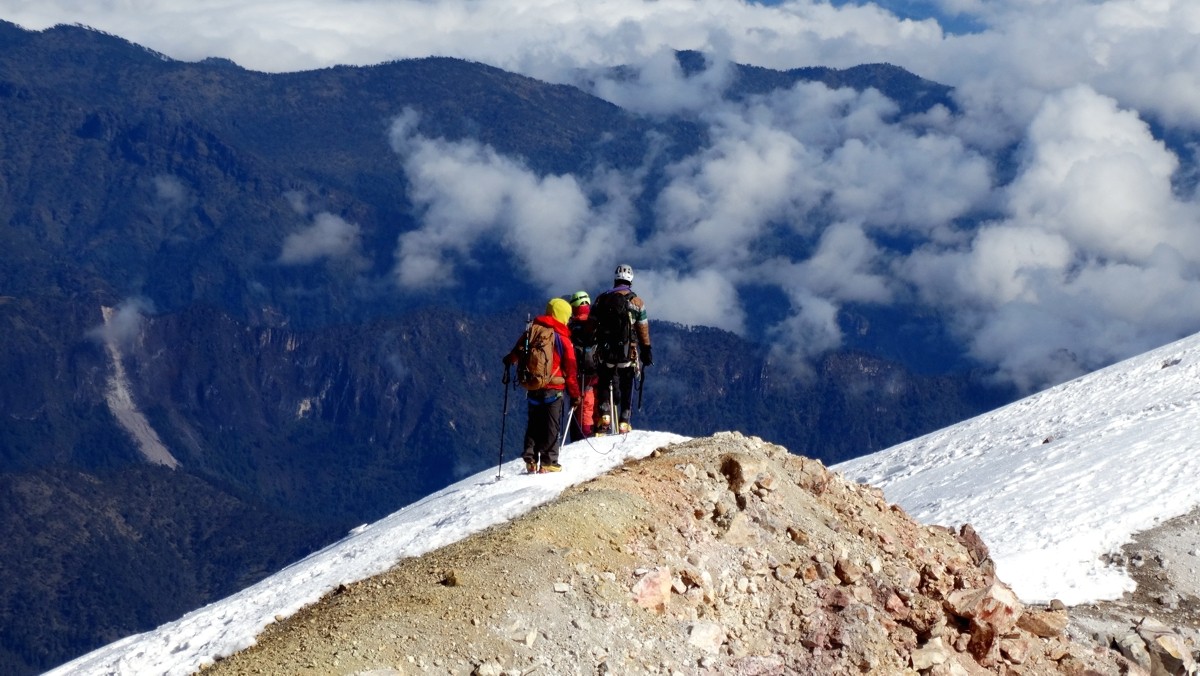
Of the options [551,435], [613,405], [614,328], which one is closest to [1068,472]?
[613,405]

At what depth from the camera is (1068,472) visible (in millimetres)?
34125

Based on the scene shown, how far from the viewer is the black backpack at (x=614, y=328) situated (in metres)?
26.5

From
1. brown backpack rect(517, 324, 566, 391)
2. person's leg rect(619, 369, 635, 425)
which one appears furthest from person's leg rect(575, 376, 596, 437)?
brown backpack rect(517, 324, 566, 391)

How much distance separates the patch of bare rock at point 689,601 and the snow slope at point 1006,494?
1.12 metres

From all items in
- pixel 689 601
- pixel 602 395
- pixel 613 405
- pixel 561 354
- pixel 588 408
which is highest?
pixel 561 354

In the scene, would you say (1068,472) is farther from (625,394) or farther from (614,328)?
(614,328)

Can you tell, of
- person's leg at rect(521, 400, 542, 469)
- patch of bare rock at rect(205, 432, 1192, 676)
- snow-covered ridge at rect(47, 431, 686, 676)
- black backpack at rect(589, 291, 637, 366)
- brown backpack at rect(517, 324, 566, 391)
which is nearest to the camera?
patch of bare rock at rect(205, 432, 1192, 676)

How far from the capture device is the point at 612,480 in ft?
68.5

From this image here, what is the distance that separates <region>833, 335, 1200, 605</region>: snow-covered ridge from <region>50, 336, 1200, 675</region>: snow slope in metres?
0.06

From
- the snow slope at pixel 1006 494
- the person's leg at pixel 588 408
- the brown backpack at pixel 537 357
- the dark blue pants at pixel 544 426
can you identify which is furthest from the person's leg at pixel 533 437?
the person's leg at pixel 588 408

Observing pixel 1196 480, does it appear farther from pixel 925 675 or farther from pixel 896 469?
pixel 925 675

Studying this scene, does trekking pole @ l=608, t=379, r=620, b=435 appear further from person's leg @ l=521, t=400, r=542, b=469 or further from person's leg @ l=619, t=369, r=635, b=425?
person's leg @ l=521, t=400, r=542, b=469

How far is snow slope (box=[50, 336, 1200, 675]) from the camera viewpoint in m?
19.8

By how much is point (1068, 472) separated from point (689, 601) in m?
19.0
